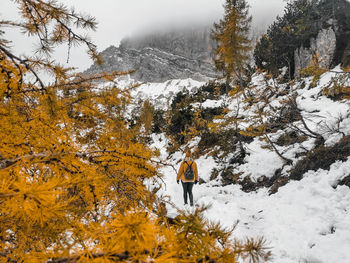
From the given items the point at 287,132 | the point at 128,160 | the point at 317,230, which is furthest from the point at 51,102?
the point at 287,132

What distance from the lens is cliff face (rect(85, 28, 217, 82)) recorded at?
8562 cm

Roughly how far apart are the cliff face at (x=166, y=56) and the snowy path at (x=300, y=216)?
204 ft

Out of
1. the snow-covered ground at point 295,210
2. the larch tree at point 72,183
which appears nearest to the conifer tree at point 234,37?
the snow-covered ground at point 295,210

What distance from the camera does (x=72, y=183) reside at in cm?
76

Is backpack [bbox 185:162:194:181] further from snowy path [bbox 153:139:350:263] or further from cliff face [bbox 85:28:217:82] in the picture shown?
cliff face [bbox 85:28:217:82]

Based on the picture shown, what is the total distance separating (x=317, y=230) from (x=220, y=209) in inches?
96.2

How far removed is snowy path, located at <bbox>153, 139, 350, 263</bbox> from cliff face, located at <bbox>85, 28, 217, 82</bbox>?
2453 inches

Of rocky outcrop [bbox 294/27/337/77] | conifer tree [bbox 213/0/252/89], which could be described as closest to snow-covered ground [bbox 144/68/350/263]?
rocky outcrop [bbox 294/27/337/77]

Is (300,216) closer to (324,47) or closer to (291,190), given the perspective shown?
(291,190)

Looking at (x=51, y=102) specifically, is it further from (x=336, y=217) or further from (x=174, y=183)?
(x=174, y=183)

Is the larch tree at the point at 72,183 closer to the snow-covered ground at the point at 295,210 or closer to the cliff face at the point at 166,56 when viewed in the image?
the snow-covered ground at the point at 295,210

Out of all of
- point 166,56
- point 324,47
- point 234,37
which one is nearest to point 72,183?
point 324,47

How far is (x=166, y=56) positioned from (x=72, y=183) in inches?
4217

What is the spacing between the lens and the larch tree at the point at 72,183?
674 mm
